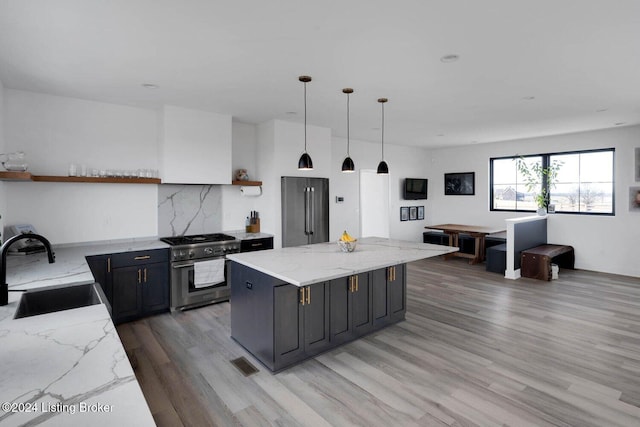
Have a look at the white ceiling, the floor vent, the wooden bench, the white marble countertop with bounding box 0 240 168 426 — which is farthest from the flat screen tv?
the white marble countertop with bounding box 0 240 168 426

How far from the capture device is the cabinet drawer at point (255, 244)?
191 inches

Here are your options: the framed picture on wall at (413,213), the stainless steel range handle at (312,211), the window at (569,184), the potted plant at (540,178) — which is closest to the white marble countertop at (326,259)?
the stainless steel range handle at (312,211)

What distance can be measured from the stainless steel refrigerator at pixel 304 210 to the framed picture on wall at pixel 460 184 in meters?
4.23

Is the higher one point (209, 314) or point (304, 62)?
point (304, 62)

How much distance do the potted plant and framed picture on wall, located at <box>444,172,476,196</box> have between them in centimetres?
109

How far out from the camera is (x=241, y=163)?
5.50 metres

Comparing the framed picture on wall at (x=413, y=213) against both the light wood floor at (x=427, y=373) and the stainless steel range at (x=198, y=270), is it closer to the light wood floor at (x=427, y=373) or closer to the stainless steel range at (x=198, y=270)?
the light wood floor at (x=427, y=373)

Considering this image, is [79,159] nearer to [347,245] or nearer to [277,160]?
[277,160]

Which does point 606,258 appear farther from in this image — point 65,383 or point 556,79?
point 65,383

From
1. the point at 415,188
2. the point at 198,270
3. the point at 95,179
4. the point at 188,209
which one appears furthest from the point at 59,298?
the point at 415,188

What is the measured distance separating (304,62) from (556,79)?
8.32ft

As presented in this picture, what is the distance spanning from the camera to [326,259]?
3.24 metres

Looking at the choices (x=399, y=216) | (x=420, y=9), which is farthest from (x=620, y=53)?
(x=399, y=216)

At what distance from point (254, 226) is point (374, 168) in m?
3.33
